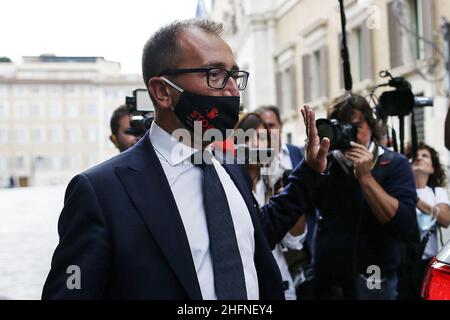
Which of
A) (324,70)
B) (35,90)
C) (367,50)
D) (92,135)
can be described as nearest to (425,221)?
(367,50)

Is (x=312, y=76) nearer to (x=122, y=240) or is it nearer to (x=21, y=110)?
(x=122, y=240)

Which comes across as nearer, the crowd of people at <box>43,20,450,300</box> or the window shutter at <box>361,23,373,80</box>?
the crowd of people at <box>43,20,450,300</box>

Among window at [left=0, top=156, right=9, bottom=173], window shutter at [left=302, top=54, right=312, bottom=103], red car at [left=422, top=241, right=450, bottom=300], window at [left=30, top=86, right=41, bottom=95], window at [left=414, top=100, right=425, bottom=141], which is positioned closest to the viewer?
red car at [left=422, top=241, right=450, bottom=300]

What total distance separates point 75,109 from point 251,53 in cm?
3420

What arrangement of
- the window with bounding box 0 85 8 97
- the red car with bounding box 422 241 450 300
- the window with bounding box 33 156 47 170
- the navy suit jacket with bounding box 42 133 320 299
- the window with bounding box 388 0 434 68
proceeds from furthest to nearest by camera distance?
the window with bounding box 33 156 47 170, the window with bounding box 0 85 8 97, the window with bounding box 388 0 434 68, the red car with bounding box 422 241 450 300, the navy suit jacket with bounding box 42 133 320 299

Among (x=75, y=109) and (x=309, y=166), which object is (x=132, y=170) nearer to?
(x=309, y=166)

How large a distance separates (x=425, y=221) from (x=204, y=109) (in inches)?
126

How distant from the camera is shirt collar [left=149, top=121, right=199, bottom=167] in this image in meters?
2.16

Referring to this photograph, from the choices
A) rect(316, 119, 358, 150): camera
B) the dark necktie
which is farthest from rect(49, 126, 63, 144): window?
the dark necktie

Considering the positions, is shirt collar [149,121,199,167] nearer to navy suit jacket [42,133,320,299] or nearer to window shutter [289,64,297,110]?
navy suit jacket [42,133,320,299]

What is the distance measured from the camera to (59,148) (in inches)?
2422

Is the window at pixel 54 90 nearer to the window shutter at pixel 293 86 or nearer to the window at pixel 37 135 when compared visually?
the window at pixel 37 135
